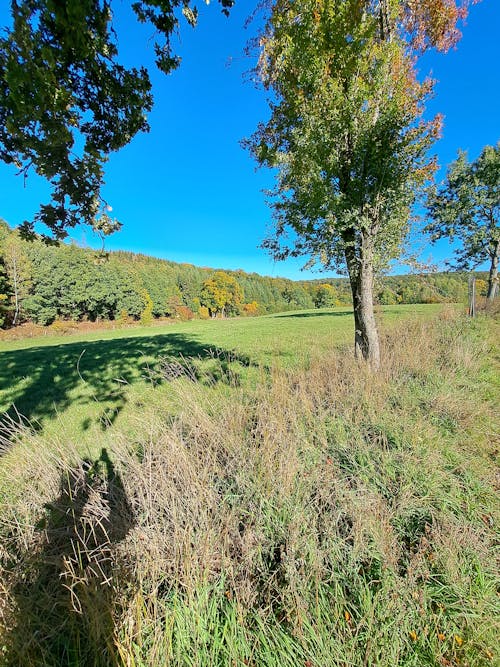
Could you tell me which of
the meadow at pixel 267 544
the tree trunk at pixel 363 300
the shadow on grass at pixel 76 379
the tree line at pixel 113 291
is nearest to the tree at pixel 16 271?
the tree line at pixel 113 291

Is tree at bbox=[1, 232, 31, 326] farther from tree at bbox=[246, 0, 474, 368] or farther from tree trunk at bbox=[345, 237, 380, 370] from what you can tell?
tree trunk at bbox=[345, 237, 380, 370]

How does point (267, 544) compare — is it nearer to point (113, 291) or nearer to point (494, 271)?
point (494, 271)

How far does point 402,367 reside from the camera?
582cm

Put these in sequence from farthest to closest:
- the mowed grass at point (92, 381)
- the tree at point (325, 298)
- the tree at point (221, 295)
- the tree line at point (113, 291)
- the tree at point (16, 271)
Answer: the tree at point (221, 295)
the tree at point (325, 298)
the tree at point (16, 271)
the tree line at point (113, 291)
the mowed grass at point (92, 381)

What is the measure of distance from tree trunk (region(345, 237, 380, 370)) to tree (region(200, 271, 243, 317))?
75.6m

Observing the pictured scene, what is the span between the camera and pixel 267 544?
219 centimetres

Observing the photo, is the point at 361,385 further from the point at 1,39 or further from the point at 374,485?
the point at 1,39

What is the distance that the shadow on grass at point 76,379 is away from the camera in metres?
5.87

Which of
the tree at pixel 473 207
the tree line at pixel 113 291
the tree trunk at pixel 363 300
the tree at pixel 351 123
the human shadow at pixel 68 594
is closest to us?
the human shadow at pixel 68 594

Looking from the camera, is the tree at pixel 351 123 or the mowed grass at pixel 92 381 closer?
the tree at pixel 351 123

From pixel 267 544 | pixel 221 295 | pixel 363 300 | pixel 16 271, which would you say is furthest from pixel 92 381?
pixel 221 295

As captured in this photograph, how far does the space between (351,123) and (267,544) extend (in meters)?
6.60

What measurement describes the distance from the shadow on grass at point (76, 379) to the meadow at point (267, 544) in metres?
1.83

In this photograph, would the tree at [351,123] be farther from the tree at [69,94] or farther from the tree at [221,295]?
the tree at [221,295]
